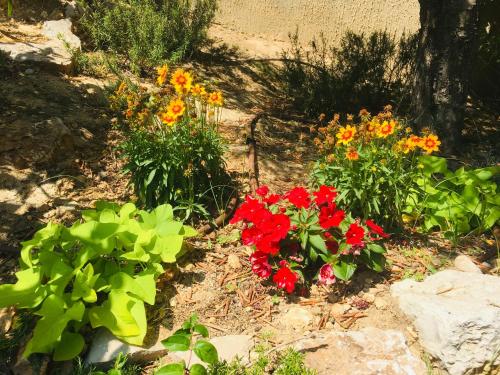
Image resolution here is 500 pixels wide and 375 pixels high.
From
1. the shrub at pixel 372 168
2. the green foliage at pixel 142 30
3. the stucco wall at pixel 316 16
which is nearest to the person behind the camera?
the shrub at pixel 372 168

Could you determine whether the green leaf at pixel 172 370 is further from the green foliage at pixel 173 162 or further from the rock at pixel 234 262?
the green foliage at pixel 173 162

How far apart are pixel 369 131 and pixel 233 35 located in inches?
186

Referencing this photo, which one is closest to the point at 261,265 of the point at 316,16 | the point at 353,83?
the point at 353,83

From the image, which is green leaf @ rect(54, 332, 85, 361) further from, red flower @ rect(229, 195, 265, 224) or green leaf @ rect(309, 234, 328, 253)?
green leaf @ rect(309, 234, 328, 253)

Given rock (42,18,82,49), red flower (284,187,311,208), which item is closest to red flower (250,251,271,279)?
red flower (284,187,311,208)

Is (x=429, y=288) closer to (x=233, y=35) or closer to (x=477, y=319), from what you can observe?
(x=477, y=319)

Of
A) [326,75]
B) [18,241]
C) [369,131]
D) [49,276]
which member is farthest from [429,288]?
[326,75]

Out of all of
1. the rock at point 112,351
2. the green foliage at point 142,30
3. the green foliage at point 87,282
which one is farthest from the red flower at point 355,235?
the green foliage at point 142,30

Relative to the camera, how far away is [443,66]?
13.7 feet

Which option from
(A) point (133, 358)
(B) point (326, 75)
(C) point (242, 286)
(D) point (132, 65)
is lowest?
(A) point (133, 358)

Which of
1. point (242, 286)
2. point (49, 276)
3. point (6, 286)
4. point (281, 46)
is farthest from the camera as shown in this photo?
point (281, 46)

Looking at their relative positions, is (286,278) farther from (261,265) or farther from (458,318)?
(458,318)

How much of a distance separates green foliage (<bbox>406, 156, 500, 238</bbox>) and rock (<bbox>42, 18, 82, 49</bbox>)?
4.08m

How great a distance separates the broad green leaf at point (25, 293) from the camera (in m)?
2.21
